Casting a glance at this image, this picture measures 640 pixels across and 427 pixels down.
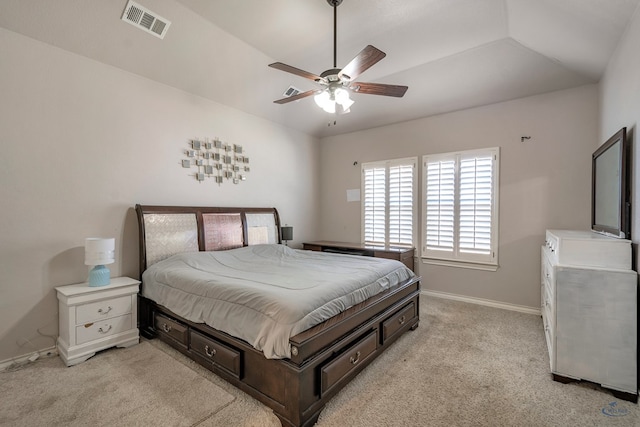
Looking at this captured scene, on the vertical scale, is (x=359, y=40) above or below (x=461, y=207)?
above

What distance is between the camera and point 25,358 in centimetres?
258

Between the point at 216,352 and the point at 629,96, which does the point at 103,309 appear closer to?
the point at 216,352

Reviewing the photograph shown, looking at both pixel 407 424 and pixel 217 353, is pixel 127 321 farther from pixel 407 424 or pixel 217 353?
pixel 407 424

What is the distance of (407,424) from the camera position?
1.80 metres

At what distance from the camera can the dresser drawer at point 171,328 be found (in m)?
2.56

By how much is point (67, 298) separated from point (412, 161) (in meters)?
4.61

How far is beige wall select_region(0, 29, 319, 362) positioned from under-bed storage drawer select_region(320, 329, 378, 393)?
8.68 ft

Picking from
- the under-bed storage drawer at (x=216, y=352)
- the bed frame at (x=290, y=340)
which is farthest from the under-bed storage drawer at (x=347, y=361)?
the under-bed storage drawer at (x=216, y=352)

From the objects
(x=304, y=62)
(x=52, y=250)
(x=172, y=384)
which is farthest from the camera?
(x=304, y=62)

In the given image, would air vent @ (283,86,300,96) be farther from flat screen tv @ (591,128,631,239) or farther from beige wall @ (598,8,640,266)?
flat screen tv @ (591,128,631,239)

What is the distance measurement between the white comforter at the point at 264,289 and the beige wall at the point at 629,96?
1.94m

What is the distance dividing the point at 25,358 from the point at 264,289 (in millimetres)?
2404

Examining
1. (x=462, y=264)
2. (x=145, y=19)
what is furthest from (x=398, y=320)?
(x=145, y=19)

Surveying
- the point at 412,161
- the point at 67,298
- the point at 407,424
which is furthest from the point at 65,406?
the point at 412,161
